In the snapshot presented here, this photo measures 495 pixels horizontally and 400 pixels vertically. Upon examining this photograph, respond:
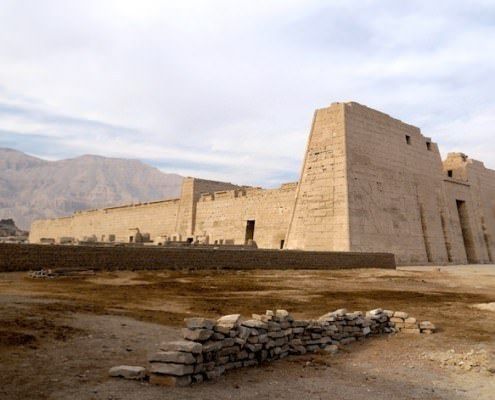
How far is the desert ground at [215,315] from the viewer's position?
448cm

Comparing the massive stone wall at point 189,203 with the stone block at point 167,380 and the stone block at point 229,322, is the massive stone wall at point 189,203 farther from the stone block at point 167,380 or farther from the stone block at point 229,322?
the stone block at point 167,380

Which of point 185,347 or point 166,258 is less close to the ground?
point 166,258

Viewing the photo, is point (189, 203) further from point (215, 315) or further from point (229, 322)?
point (229, 322)

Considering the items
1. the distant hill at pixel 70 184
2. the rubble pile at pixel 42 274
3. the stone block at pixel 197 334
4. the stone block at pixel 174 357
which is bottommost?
the stone block at pixel 174 357

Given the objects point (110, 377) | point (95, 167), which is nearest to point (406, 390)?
point (110, 377)

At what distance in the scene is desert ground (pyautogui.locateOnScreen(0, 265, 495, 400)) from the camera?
448 centimetres

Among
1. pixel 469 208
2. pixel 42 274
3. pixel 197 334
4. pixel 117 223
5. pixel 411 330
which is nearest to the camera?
pixel 197 334

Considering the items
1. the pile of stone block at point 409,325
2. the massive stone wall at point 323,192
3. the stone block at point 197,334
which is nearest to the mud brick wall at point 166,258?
the massive stone wall at point 323,192

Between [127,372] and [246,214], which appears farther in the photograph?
[246,214]

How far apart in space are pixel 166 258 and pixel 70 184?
13687cm

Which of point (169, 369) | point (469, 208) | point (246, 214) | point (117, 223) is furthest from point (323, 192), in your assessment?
point (117, 223)

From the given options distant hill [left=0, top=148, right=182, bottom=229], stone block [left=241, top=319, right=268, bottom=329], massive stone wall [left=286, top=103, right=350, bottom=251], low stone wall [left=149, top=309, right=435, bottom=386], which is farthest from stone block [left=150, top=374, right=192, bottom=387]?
→ distant hill [left=0, top=148, right=182, bottom=229]

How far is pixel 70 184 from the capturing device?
14362 centimetres

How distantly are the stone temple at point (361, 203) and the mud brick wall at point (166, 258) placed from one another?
2.56 metres
